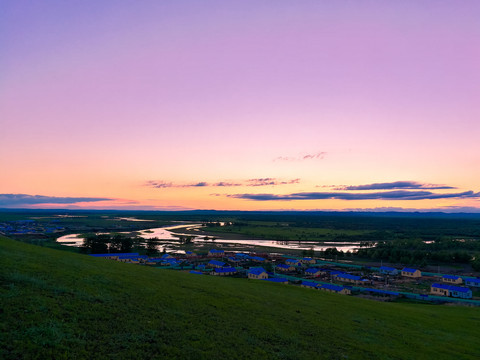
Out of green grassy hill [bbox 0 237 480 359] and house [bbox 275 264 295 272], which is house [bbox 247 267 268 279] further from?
green grassy hill [bbox 0 237 480 359]

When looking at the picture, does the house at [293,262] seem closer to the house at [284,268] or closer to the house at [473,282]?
the house at [284,268]

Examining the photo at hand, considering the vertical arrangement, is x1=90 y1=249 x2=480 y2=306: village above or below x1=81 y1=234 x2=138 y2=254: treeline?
below

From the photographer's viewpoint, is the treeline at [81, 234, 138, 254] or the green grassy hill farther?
the treeline at [81, 234, 138, 254]

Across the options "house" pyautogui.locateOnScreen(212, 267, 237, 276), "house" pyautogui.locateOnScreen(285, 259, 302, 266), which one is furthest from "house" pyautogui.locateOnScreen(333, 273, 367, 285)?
"house" pyautogui.locateOnScreen(212, 267, 237, 276)

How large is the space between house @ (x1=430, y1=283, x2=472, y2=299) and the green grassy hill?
32.6m

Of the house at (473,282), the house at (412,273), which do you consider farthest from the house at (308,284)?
the house at (473,282)

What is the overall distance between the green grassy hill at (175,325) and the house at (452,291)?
3257 centimetres

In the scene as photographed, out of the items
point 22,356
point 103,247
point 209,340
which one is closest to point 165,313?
point 209,340

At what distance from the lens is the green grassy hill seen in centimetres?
778

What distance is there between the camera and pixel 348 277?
172 feet

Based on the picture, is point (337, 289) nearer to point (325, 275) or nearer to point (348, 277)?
point (348, 277)

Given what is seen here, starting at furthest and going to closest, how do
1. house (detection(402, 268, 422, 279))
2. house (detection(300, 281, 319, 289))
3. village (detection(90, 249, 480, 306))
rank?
house (detection(402, 268, 422, 279)) < house (detection(300, 281, 319, 289)) < village (detection(90, 249, 480, 306))

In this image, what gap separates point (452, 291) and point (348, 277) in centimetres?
1543

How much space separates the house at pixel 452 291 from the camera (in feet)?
141
